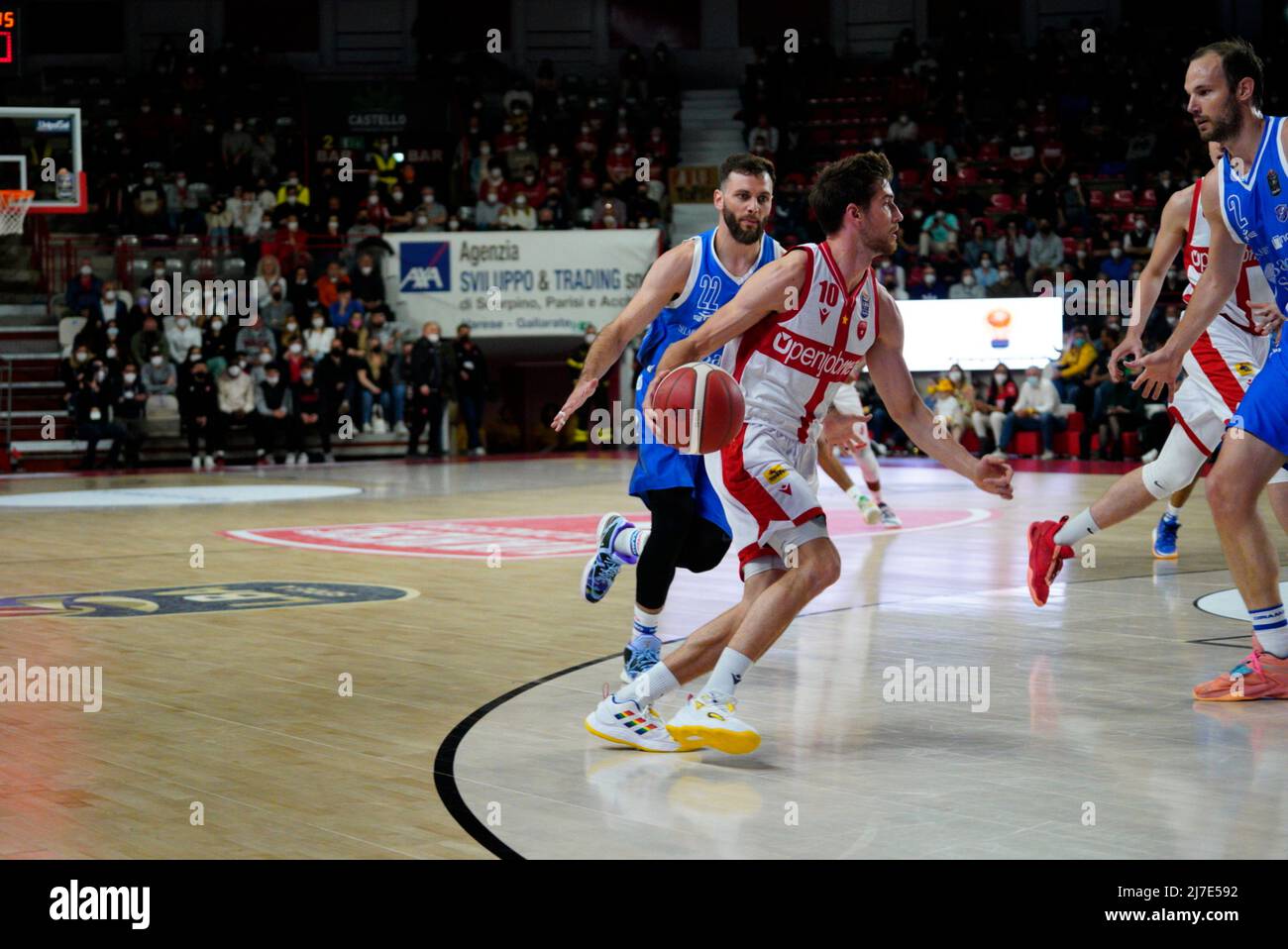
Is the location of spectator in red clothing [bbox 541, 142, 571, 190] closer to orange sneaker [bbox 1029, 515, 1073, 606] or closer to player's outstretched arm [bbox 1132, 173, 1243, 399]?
orange sneaker [bbox 1029, 515, 1073, 606]

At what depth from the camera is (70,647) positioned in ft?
21.6

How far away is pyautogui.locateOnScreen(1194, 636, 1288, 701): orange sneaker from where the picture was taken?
5242mm

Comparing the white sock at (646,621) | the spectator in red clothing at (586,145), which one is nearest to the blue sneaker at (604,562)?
the white sock at (646,621)

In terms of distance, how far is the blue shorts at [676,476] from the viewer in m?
5.44

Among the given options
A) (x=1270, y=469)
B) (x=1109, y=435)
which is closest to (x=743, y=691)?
(x=1270, y=469)

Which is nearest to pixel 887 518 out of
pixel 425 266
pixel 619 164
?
pixel 425 266

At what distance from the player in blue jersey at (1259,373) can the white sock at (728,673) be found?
1.73 meters

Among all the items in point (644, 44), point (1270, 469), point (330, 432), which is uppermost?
point (644, 44)

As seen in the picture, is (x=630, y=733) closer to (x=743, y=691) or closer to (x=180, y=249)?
(x=743, y=691)

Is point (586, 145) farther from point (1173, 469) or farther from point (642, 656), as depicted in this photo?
point (642, 656)

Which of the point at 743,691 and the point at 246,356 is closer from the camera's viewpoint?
the point at 743,691

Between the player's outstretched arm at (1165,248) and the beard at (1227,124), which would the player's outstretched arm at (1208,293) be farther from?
the player's outstretched arm at (1165,248)

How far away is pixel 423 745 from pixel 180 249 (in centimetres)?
1960

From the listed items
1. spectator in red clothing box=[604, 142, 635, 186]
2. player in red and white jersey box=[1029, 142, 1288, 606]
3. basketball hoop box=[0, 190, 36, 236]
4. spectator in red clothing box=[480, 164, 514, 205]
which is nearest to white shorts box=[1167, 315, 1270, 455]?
player in red and white jersey box=[1029, 142, 1288, 606]
